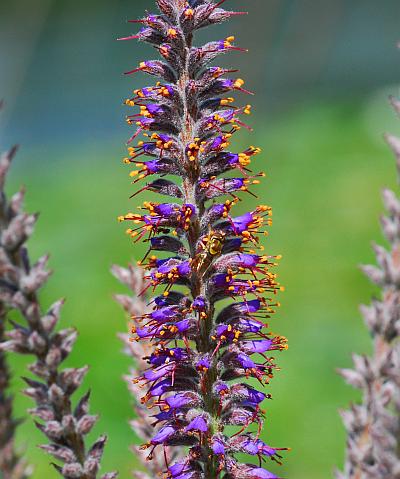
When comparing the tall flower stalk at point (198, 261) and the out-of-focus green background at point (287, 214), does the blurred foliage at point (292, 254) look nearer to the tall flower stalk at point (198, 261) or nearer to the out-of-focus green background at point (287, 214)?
the out-of-focus green background at point (287, 214)

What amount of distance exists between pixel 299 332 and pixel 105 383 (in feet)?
4.60

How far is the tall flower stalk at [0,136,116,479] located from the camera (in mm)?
1150

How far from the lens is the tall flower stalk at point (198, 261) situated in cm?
111

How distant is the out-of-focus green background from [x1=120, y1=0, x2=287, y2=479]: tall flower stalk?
42cm

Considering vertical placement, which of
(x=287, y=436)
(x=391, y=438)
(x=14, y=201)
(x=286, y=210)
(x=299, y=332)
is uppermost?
(x=286, y=210)

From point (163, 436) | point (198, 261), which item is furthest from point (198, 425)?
point (198, 261)

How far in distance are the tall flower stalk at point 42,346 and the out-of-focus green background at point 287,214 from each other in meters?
0.35

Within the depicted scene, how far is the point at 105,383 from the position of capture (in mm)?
4609

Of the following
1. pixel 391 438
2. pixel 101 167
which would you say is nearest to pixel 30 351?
pixel 391 438

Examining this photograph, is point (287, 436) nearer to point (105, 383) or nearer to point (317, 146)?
point (105, 383)

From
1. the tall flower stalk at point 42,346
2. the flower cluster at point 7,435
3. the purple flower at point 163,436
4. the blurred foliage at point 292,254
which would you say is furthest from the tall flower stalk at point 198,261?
the blurred foliage at point 292,254

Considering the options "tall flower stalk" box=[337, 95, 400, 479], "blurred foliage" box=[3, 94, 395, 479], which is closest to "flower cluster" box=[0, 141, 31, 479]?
"tall flower stalk" box=[337, 95, 400, 479]

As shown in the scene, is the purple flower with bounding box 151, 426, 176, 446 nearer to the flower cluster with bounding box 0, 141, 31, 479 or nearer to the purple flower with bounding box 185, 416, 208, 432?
the purple flower with bounding box 185, 416, 208, 432

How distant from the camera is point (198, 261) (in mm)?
1116
